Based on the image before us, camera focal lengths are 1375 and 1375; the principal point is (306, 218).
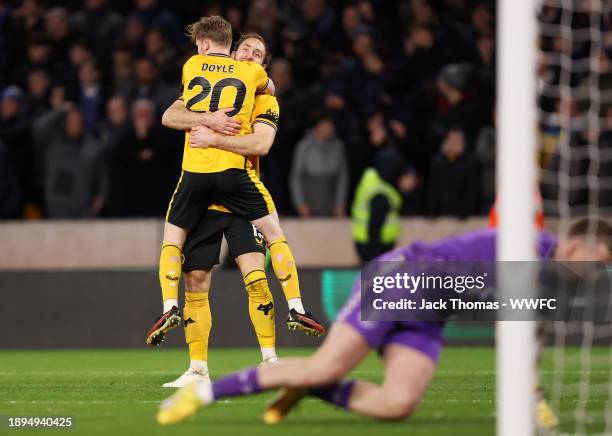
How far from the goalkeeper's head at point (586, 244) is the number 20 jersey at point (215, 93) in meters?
3.10

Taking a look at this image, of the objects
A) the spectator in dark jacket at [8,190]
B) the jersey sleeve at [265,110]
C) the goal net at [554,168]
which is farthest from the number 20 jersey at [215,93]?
the spectator in dark jacket at [8,190]

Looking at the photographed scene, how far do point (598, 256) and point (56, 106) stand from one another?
9.59 metres

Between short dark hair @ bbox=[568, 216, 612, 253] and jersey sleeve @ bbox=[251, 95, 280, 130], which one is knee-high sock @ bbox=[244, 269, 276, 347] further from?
short dark hair @ bbox=[568, 216, 612, 253]

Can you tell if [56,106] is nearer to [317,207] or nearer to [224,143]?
[317,207]

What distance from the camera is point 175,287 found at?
8617 millimetres

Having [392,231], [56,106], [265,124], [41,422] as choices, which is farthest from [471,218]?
[41,422]

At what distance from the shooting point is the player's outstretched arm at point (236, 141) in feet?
28.3

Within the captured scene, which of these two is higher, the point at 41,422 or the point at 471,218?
the point at 471,218

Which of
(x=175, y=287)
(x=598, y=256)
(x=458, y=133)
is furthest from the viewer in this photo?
(x=458, y=133)

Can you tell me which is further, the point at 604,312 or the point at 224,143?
the point at 604,312

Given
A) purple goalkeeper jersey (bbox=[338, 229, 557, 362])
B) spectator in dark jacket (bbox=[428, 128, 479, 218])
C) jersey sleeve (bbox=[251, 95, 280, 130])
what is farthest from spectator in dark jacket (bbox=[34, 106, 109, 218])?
purple goalkeeper jersey (bbox=[338, 229, 557, 362])

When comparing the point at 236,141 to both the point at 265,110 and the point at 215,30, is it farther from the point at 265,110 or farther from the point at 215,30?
the point at 215,30

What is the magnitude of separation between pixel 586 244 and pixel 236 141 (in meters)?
3.17

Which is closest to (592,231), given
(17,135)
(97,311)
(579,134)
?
(579,134)
